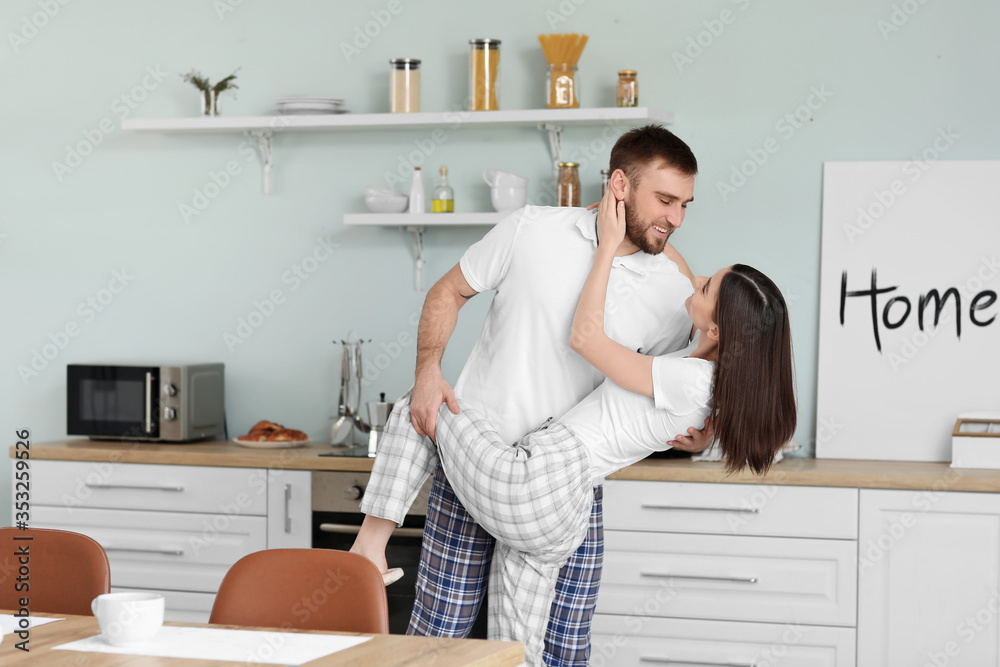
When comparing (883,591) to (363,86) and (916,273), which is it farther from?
(363,86)

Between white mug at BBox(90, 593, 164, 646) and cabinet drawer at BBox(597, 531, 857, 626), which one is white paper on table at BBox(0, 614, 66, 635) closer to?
white mug at BBox(90, 593, 164, 646)

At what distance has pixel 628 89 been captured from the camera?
3348 mm

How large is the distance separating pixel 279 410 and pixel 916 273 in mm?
2254

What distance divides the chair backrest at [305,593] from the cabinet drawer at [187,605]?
5.13 feet

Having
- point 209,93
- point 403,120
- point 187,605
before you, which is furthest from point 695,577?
point 209,93

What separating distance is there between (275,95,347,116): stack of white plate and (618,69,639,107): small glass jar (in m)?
0.96

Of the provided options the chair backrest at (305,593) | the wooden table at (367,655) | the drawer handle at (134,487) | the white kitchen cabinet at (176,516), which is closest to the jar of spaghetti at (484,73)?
the white kitchen cabinet at (176,516)

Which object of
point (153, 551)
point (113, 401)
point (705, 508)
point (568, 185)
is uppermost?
point (568, 185)

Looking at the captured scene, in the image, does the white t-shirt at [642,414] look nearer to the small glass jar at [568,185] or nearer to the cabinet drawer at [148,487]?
the small glass jar at [568,185]

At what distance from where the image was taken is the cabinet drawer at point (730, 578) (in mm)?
2934

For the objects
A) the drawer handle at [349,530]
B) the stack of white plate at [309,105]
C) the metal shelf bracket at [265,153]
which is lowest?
the drawer handle at [349,530]

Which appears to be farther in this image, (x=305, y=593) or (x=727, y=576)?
(x=727, y=576)

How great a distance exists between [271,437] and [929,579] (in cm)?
209

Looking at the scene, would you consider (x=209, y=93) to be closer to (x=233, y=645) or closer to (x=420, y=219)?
(x=420, y=219)
